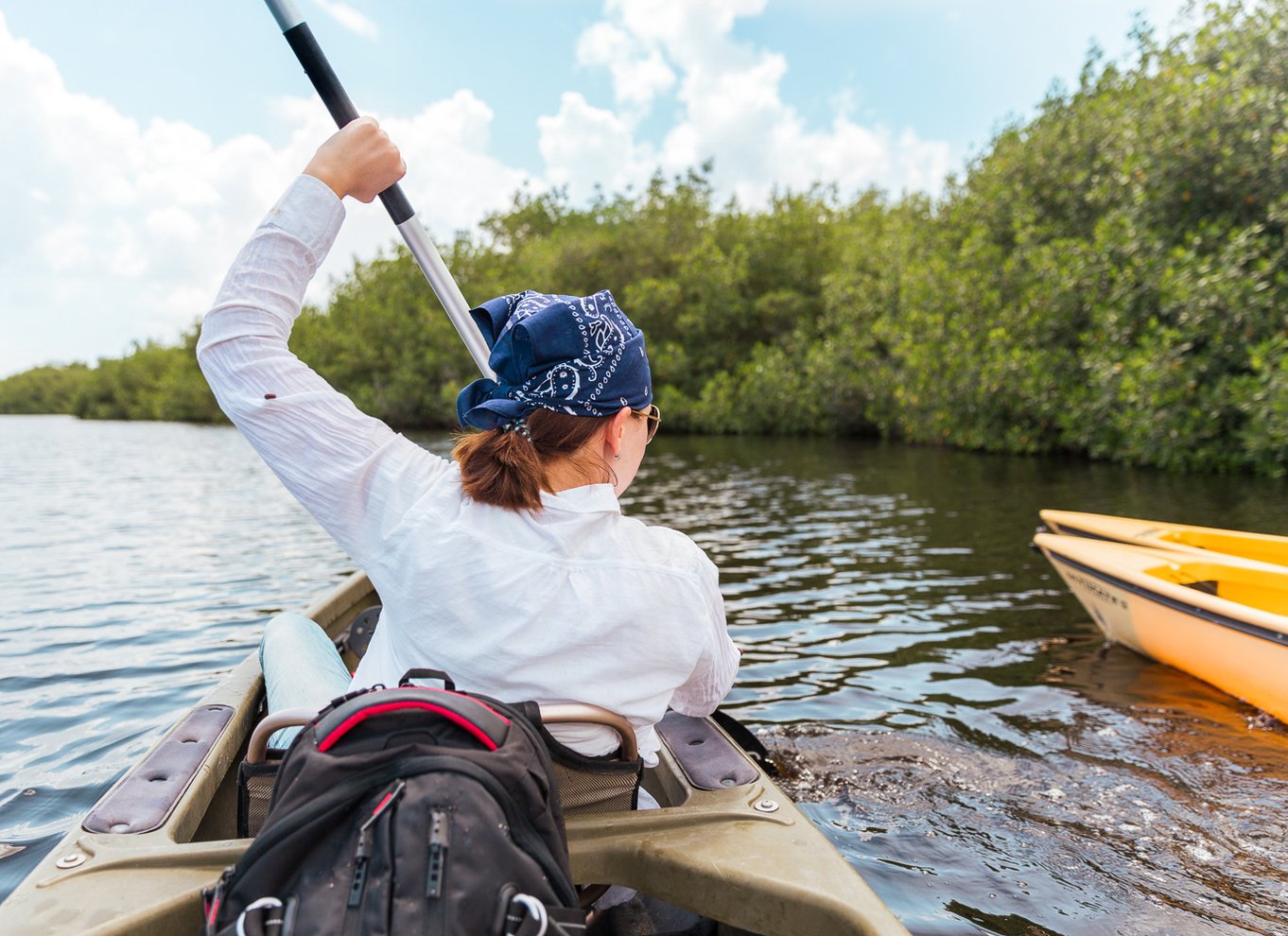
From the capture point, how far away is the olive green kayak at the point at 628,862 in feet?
5.18

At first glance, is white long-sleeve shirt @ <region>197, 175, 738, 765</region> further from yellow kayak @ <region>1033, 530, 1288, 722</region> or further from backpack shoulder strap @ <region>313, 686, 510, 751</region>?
yellow kayak @ <region>1033, 530, 1288, 722</region>

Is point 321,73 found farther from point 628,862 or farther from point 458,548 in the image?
point 628,862

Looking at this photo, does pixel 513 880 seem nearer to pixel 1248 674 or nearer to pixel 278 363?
pixel 278 363

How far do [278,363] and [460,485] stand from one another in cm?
39

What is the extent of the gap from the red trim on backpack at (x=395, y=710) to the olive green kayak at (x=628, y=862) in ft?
1.86

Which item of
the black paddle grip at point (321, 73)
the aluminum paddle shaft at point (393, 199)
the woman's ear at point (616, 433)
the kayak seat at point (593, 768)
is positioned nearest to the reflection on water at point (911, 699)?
the kayak seat at point (593, 768)

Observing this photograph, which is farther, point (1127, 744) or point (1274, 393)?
point (1274, 393)

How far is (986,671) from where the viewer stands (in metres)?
5.32

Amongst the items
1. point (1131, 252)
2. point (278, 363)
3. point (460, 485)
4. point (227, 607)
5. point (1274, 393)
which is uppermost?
point (278, 363)

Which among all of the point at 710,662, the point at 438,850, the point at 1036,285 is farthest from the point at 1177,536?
the point at 1036,285

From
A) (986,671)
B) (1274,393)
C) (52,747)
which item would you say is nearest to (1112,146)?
(1274,393)

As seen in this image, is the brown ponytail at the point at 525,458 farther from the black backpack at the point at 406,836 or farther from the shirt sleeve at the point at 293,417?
the black backpack at the point at 406,836

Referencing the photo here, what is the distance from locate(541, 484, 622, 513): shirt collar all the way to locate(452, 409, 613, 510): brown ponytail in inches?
1.1

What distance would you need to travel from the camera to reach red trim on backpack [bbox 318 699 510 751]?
1319mm
